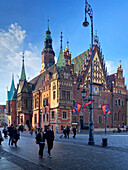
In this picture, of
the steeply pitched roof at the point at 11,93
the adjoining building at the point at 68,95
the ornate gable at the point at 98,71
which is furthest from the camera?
the steeply pitched roof at the point at 11,93

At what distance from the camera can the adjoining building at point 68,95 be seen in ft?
144

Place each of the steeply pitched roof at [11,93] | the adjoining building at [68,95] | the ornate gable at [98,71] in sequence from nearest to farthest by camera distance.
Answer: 1. the adjoining building at [68,95]
2. the ornate gable at [98,71]
3. the steeply pitched roof at [11,93]

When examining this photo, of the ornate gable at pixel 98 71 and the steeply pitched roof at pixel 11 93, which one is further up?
the ornate gable at pixel 98 71

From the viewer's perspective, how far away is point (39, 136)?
12.2 m

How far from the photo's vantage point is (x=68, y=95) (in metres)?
44.4

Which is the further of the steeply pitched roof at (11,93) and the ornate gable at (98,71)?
the steeply pitched roof at (11,93)

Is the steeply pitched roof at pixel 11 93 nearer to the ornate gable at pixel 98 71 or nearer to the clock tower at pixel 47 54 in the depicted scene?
the clock tower at pixel 47 54

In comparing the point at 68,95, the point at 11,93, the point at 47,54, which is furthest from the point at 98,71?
the point at 11,93

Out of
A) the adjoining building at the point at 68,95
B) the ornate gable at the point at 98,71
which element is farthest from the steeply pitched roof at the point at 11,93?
the ornate gable at the point at 98,71

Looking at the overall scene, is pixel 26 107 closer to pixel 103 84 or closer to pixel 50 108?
pixel 50 108

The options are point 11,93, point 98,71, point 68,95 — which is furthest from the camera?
point 11,93

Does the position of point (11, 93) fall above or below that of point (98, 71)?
below

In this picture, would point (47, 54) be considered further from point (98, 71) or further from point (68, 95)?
point (68, 95)

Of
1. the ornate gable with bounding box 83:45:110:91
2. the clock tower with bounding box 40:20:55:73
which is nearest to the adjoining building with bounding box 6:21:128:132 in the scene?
the ornate gable with bounding box 83:45:110:91
